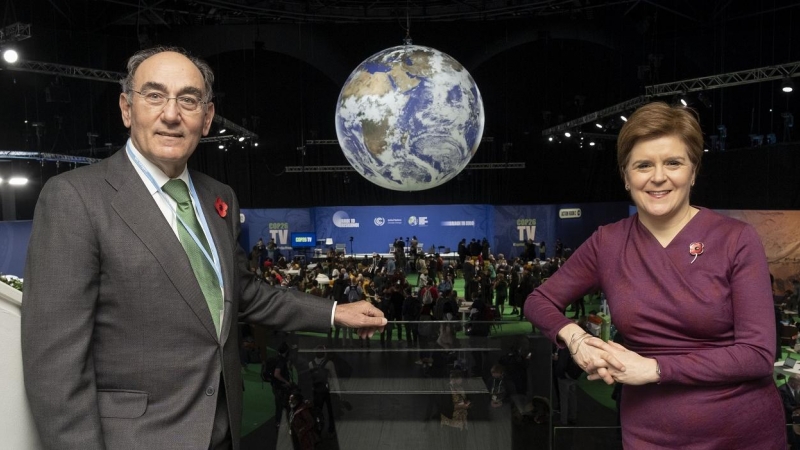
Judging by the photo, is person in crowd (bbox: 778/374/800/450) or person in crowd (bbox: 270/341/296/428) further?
person in crowd (bbox: 270/341/296/428)

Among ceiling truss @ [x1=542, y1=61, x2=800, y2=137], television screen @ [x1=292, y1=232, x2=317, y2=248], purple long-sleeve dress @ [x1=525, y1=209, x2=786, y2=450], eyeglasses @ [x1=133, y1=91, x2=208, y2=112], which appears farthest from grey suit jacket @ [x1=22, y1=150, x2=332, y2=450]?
television screen @ [x1=292, y1=232, x2=317, y2=248]

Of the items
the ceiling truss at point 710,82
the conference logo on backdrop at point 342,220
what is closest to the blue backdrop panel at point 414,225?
the conference logo on backdrop at point 342,220

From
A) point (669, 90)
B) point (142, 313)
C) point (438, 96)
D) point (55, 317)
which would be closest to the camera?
point (55, 317)

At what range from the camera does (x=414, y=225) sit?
19016mm

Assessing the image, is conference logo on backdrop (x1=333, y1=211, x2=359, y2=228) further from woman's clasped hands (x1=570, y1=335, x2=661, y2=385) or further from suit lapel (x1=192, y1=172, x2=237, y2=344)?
woman's clasped hands (x1=570, y1=335, x2=661, y2=385)

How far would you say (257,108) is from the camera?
18328 millimetres

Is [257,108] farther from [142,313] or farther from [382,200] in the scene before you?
[142,313]

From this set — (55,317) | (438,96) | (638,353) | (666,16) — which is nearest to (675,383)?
(638,353)

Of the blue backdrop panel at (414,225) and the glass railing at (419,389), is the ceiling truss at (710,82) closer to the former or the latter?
the blue backdrop panel at (414,225)

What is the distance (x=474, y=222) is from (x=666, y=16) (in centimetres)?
795

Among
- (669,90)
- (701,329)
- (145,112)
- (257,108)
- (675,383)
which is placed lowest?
(675,383)

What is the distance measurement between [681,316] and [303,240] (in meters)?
17.3

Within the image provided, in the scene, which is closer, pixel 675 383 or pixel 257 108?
pixel 675 383

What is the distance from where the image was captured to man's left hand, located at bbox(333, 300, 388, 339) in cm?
170
